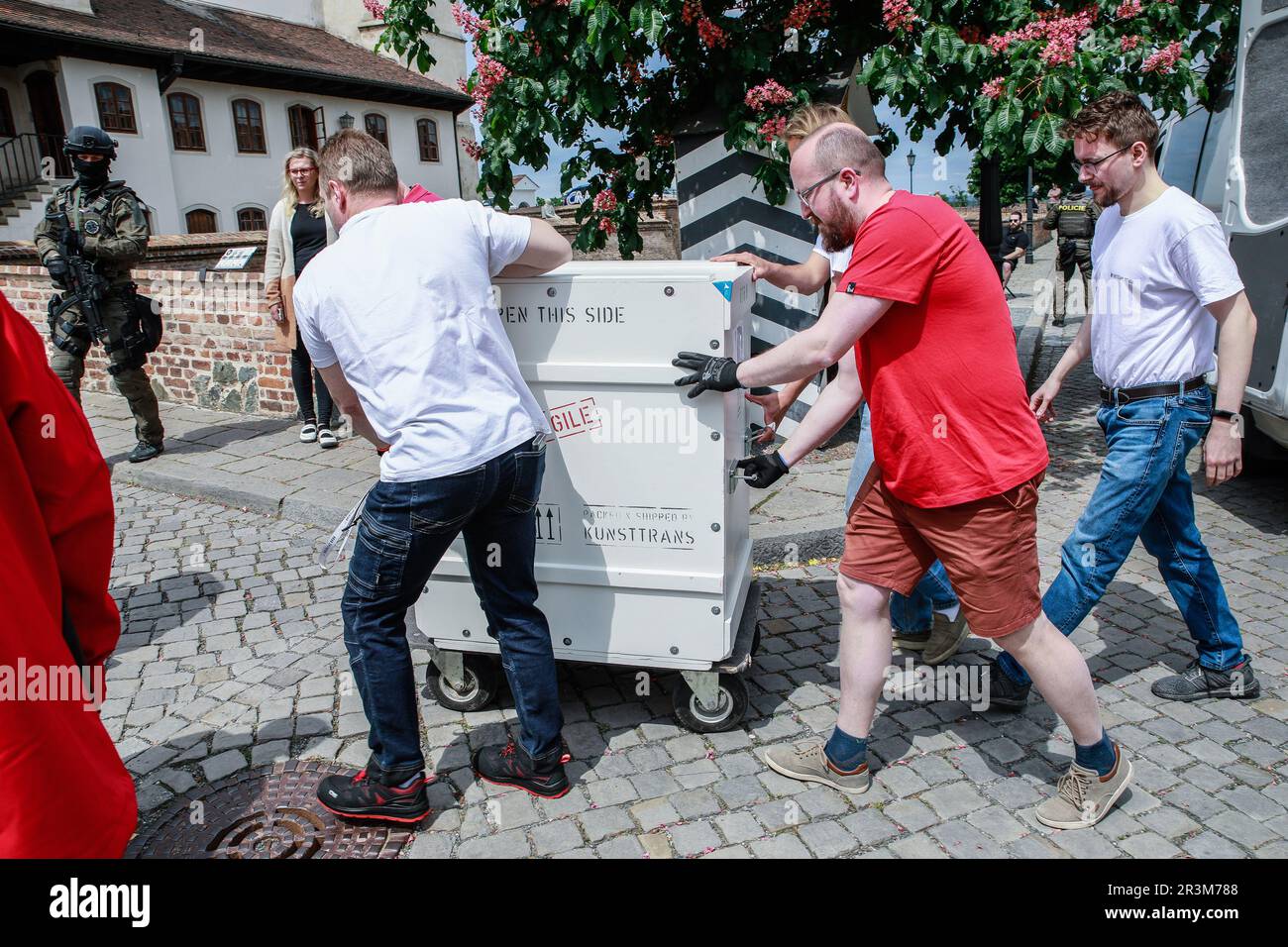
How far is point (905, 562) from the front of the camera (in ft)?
9.61

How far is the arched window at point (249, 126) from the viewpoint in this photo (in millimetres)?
29562

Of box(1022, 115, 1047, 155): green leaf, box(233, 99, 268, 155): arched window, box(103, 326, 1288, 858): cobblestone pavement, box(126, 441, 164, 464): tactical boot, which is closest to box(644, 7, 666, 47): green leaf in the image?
box(1022, 115, 1047, 155): green leaf

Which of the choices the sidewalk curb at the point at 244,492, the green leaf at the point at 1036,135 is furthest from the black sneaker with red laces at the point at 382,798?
the green leaf at the point at 1036,135

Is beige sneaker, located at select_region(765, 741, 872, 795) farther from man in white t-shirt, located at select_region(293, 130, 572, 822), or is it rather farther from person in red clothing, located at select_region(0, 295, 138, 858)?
person in red clothing, located at select_region(0, 295, 138, 858)

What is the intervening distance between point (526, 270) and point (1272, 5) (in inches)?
180

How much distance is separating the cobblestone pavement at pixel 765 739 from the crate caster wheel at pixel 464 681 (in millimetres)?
60

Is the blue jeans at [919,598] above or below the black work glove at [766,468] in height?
below

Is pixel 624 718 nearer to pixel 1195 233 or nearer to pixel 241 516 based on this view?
pixel 1195 233

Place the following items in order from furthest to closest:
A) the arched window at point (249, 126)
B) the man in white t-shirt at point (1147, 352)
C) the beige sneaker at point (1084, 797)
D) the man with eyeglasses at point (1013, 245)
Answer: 1. the arched window at point (249, 126)
2. the man with eyeglasses at point (1013, 245)
3. the man in white t-shirt at point (1147, 352)
4. the beige sneaker at point (1084, 797)

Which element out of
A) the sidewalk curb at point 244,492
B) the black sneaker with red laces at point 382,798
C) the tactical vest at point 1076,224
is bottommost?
the black sneaker with red laces at point 382,798

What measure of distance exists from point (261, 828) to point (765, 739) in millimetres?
1686

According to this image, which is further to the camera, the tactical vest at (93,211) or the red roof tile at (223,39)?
the red roof tile at (223,39)

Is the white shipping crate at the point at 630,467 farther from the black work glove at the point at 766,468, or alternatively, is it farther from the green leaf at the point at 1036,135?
the green leaf at the point at 1036,135

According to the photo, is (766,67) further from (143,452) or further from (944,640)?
(143,452)
